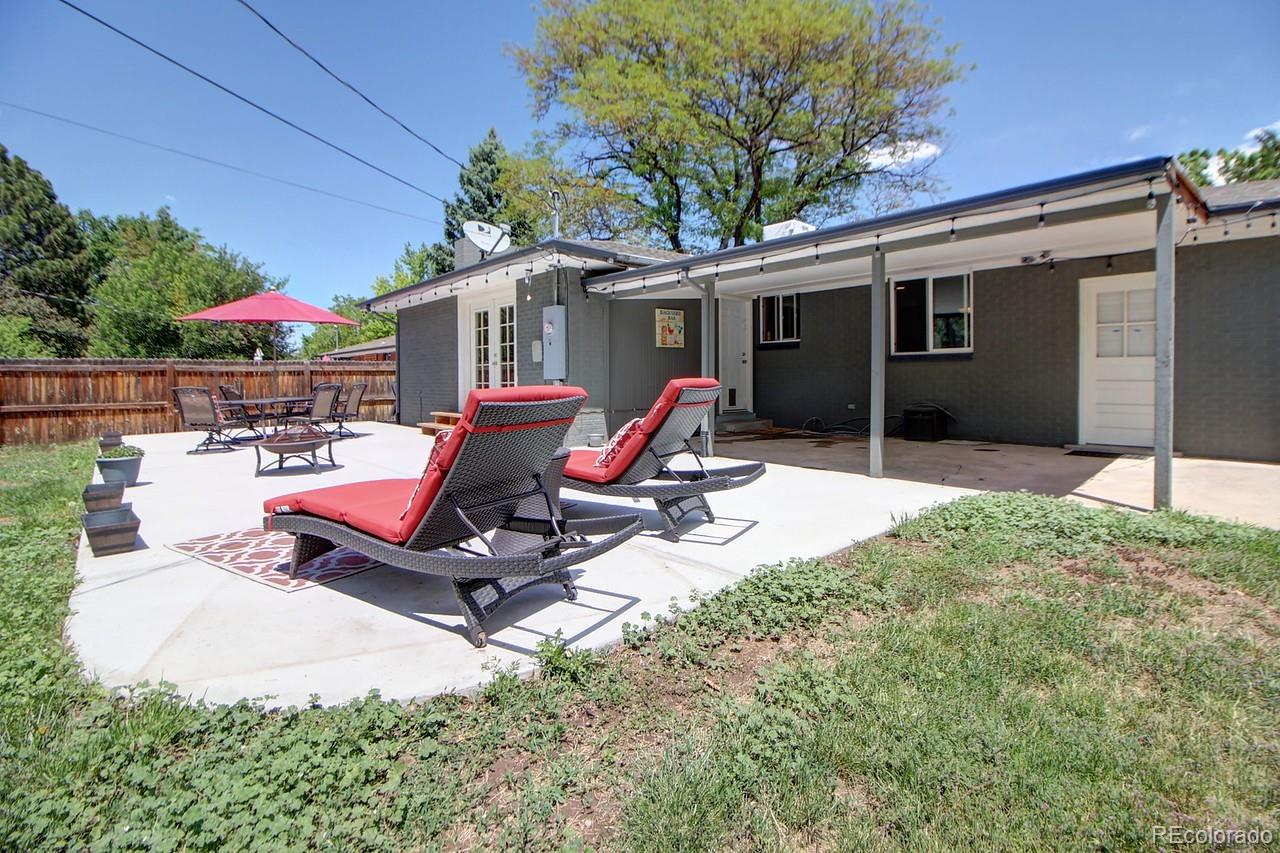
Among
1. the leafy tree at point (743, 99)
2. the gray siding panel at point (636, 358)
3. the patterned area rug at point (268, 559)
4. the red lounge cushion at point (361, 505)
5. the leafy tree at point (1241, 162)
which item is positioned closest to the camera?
the red lounge cushion at point (361, 505)

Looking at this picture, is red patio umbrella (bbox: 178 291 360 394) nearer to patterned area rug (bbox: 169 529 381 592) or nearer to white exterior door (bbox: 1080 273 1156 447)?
patterned area rug (bbox: 169 529 381 592)

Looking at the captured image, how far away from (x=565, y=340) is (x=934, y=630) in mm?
7191

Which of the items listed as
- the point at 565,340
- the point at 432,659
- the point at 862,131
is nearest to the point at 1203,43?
the point at 862,131

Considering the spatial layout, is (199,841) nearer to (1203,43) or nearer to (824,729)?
(824,729)

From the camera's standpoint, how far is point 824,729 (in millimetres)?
2014

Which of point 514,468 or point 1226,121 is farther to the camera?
point 1226,121

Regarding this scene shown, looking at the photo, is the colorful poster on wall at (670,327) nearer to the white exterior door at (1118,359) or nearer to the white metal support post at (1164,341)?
the white exterior door at (1118,359)

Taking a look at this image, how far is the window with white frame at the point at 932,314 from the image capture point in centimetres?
956

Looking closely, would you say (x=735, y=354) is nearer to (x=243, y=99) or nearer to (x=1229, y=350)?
(x=1229, y=350)

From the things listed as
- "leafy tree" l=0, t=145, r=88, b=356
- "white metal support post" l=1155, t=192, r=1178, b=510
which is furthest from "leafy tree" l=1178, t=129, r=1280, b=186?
"leafy tree" l=0, t=145, r=88, b=356

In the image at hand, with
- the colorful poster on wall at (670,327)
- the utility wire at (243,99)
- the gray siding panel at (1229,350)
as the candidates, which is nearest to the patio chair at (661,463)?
the colorful poster on wall at (670,327)

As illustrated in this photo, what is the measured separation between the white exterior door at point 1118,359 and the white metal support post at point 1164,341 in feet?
14.2

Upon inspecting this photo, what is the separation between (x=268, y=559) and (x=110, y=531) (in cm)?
109
